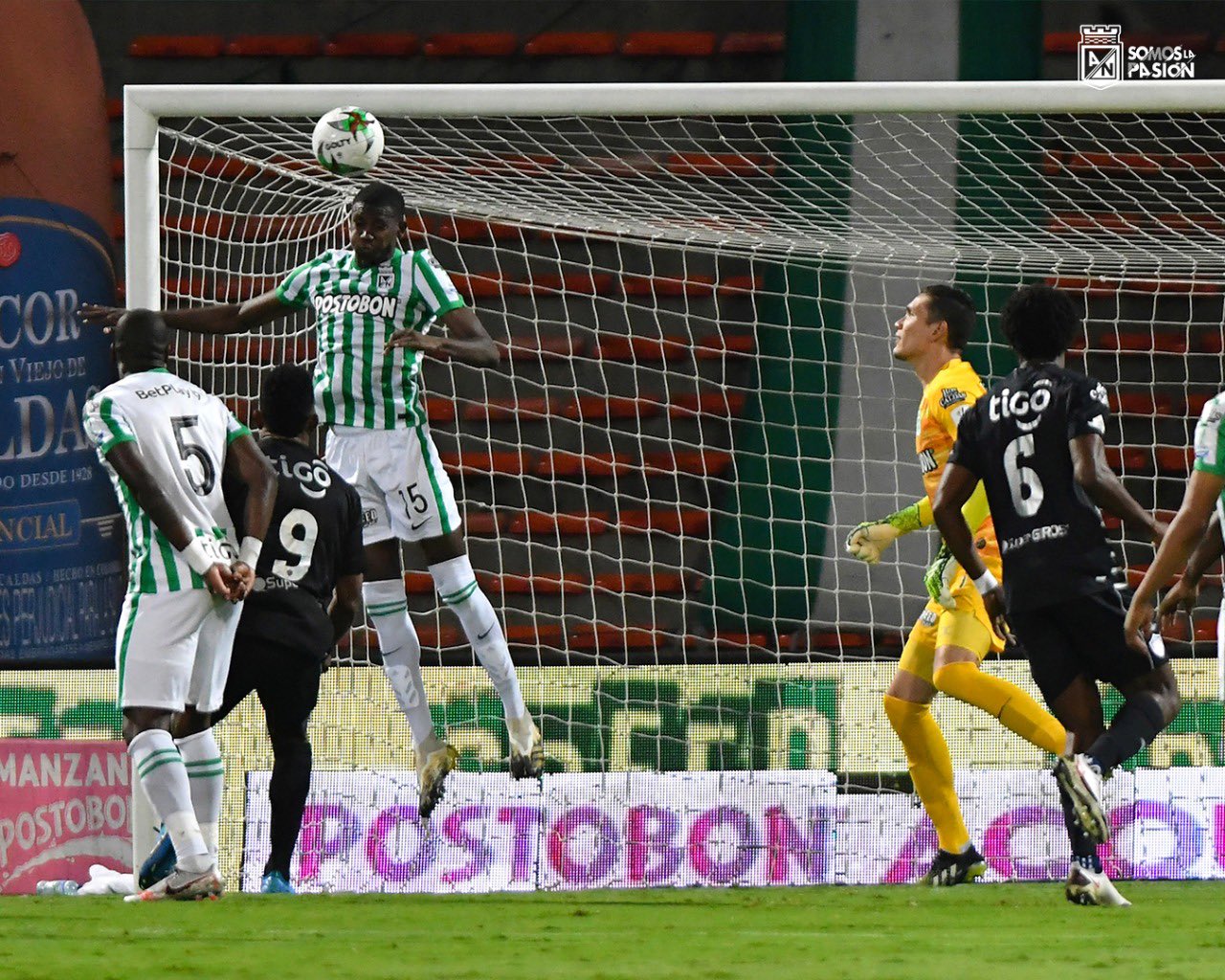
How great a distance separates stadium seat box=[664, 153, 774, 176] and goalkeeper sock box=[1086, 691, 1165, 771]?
14.9 ft

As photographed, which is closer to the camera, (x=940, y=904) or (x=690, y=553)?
(x=940, y=904)

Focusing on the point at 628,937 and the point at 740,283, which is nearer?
the point at 628,937

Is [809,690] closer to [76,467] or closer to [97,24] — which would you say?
[76,467]

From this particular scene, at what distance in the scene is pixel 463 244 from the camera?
9.26m

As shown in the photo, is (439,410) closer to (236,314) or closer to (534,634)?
(534,634)

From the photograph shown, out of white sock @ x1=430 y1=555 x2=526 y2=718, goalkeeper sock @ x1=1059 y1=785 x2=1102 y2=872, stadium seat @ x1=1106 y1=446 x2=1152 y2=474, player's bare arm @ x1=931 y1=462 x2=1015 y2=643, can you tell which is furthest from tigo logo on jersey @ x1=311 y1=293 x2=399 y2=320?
stadium seat @ x1=1106 y1=446 x2=1152 y2=474

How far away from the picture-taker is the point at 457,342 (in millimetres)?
6344

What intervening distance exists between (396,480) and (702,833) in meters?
1.77

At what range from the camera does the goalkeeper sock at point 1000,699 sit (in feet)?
21.0

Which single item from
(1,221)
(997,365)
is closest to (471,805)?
(997,365)

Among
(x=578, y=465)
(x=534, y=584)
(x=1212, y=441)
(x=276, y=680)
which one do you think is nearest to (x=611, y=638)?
(x=534, y=584)

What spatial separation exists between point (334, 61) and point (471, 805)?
14.5 ft

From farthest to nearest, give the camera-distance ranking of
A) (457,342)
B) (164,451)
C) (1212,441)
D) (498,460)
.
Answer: (498,460) < (457,342) < (164,451) < (1212,441)

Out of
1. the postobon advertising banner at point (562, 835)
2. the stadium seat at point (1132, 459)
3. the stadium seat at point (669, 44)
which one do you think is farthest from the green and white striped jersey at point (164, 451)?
the stadium seat at point (1132, 459)
